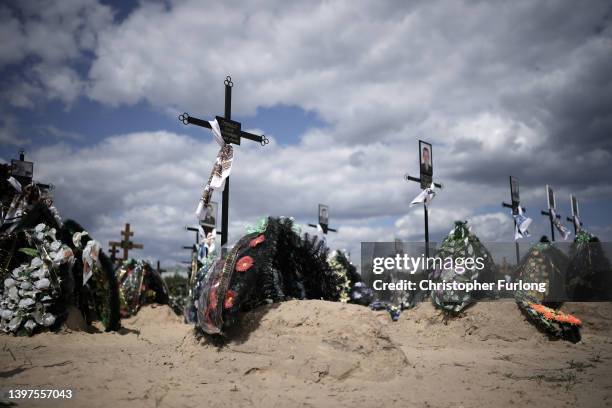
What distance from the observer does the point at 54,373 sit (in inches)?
210

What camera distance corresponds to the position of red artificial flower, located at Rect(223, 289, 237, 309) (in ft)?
20.0

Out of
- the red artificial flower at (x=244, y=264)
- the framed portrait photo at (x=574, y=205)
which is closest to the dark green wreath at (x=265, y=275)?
the red artificial flower at (x=244, y=264)

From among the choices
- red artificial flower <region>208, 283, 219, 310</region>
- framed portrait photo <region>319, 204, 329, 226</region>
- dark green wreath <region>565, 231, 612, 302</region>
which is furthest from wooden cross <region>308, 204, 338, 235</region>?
red artificial flower <region>208, 283, 219, 310</region>

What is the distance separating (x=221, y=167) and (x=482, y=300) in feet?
22.5

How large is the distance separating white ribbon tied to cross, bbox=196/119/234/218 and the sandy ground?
3223 millimetres

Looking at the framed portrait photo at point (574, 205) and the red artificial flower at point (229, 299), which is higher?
the framed portrait photo at point (574, 205)

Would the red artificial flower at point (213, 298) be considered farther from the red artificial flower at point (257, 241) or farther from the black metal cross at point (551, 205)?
the black metal cross at point (551, 205)

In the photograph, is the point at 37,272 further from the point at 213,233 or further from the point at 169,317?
the point at 213,233

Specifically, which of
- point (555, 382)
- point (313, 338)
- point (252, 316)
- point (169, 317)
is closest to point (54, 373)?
point (252, 316)

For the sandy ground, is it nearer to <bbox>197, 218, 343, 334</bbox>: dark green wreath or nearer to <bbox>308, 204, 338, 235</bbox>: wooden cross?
<bbox>197, 218, 343, 334</bbox>: dark green wreath

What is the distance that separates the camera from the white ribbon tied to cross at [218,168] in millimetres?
9508

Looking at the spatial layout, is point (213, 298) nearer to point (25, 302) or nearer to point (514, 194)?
point (25, 302)

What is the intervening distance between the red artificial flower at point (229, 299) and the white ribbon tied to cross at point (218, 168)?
12.4 feet

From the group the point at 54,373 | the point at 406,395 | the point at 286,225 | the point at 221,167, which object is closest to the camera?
the point at 406,395
